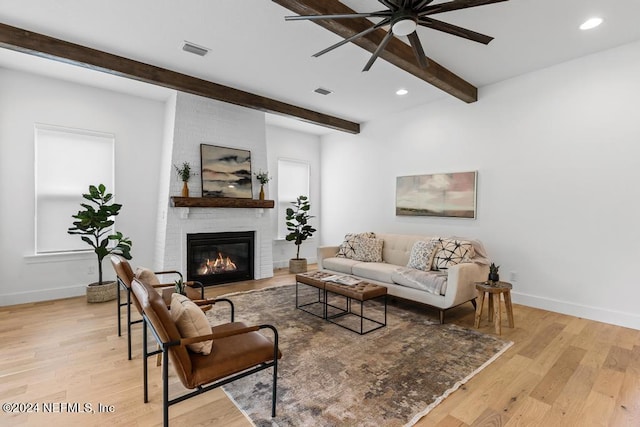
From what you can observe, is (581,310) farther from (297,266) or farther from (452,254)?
(297,266)

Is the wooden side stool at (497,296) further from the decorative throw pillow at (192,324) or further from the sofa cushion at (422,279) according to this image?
the decorative throw pillow at (192,324)

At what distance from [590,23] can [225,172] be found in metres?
4.94

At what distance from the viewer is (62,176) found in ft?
14.2

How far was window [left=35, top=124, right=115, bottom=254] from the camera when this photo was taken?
164 inches

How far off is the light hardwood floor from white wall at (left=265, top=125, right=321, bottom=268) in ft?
11.8

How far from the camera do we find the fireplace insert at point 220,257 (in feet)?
16.3

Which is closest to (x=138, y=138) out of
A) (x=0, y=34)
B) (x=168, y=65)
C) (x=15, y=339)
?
(x=168, y=65)

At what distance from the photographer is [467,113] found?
470cm

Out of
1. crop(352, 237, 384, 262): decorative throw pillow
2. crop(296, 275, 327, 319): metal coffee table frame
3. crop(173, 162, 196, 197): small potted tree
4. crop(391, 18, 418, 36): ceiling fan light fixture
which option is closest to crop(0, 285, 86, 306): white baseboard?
crop(173, 162, 196, 197): small potted tree

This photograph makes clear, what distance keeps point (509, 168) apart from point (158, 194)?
215 inches

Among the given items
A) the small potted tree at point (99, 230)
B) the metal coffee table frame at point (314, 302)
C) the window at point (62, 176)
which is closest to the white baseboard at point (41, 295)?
the small potted tree at point (99, 230)

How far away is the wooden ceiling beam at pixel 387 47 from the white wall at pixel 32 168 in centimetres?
368

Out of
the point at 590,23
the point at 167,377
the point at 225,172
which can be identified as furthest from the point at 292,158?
the point at 167,377

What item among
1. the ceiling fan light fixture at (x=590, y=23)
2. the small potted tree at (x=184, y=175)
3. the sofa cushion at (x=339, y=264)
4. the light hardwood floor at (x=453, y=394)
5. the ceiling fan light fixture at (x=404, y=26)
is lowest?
the light hardwood floor at (x=453, y=394)
